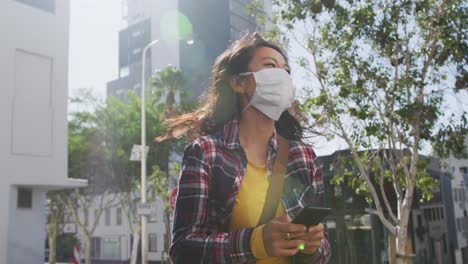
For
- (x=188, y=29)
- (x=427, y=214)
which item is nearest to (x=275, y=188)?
(x=427, y=214)

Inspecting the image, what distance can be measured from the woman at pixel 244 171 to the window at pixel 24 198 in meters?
17.7

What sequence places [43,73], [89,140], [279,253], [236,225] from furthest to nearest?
[89,140], [43,73], [236,225], [279,253]

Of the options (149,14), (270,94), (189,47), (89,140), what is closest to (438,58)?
(270,94)

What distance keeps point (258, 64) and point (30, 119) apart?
1760cm

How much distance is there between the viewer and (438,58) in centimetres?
1193

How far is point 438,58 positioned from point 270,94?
35.8 ft

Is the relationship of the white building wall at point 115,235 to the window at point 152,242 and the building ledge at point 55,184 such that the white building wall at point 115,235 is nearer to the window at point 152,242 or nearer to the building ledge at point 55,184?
the window at point 152,242

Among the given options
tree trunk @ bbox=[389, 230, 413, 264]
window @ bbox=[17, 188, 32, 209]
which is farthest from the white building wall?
tree trunk @ bbox=[389, 230, 413, 264]

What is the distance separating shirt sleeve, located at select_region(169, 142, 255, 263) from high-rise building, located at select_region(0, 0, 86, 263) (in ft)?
55.9

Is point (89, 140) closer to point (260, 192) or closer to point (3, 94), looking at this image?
point (3, 94)

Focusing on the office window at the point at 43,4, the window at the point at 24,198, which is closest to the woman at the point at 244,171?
the window at the point at 24,198

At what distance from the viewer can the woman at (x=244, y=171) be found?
1.65 m

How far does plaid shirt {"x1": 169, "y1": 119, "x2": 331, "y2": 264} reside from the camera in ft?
5.50

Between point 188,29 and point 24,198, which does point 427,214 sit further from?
point 188,29
